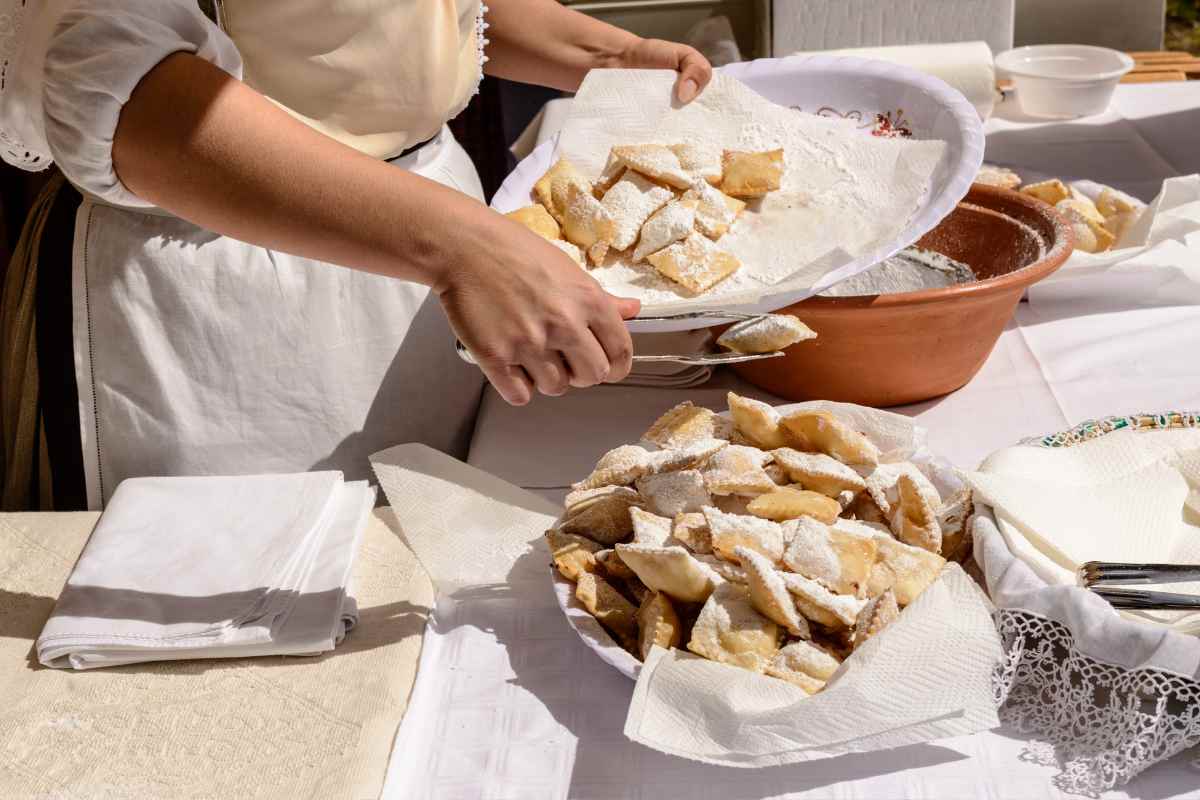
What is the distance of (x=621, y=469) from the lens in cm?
91

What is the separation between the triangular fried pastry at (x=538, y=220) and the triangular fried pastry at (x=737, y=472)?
1.20 feet

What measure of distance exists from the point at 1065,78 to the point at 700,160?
3.30ft

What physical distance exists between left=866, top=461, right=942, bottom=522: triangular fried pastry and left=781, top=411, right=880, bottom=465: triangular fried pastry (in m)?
0.01

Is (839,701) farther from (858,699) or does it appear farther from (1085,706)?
(1085,706)

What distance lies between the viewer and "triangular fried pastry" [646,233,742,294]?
3.66 ft

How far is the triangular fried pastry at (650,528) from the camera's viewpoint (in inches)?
32.6

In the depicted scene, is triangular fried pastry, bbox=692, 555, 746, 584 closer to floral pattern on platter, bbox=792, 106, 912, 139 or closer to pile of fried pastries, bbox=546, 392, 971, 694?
pile of fried pastries, bbox=546, 392, 971, 694

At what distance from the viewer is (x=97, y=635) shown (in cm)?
89

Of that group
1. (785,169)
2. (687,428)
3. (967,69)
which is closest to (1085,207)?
(785,169)

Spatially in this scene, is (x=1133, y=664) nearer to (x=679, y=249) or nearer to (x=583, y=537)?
(x=583, y=537)

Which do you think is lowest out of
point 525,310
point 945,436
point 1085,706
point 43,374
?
point 43,374

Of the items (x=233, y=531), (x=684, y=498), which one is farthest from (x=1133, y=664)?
(x=233, y=531)

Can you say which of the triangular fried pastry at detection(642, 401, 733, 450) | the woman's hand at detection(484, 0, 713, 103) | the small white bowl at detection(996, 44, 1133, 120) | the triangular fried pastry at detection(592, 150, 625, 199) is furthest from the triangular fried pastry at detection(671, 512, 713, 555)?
the small white bowl at detection(996, 44, 1133, 120)

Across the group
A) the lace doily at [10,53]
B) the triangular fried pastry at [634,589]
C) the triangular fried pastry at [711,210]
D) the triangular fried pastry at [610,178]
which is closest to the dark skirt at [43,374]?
the lace doily at [10,53]
